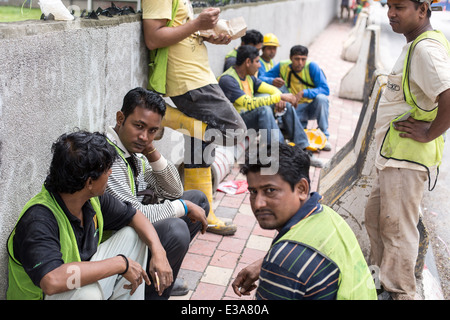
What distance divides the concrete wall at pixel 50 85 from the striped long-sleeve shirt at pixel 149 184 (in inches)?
13.1

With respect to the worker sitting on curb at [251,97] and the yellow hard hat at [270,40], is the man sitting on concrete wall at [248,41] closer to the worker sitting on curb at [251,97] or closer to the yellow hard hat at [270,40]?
the worker sitting on curb at [251,97]

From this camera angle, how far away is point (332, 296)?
1802 millimetres

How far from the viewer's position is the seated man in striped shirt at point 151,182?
2.87 m

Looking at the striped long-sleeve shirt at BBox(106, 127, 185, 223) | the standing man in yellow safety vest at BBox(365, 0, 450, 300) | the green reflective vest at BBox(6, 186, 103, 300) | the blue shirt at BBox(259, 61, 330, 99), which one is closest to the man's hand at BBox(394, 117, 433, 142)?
the standing man in yellow safety vest at BBox(365, 0, 450, 300)

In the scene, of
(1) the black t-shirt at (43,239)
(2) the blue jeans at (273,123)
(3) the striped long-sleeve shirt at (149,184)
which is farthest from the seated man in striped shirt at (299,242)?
(2) the blue jeans at (273,123)

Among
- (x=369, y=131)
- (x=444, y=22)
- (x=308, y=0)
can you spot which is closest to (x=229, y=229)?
(x=369, y=131)

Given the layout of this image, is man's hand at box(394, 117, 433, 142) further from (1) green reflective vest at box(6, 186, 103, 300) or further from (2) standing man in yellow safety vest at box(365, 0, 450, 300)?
(1) green reflective vest at box(6, 186, 103, 300)

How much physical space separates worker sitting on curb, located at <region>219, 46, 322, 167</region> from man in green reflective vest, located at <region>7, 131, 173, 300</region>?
2956 mm

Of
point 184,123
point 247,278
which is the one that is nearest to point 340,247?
point 247,278

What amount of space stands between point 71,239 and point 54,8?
4.12 feet

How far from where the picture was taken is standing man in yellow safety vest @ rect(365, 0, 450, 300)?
2785 millimetres

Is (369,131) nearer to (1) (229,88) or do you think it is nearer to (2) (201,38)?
(2) (201,38)

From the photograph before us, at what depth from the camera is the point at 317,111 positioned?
6.47 metres

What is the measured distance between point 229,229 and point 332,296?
2.36 metres
